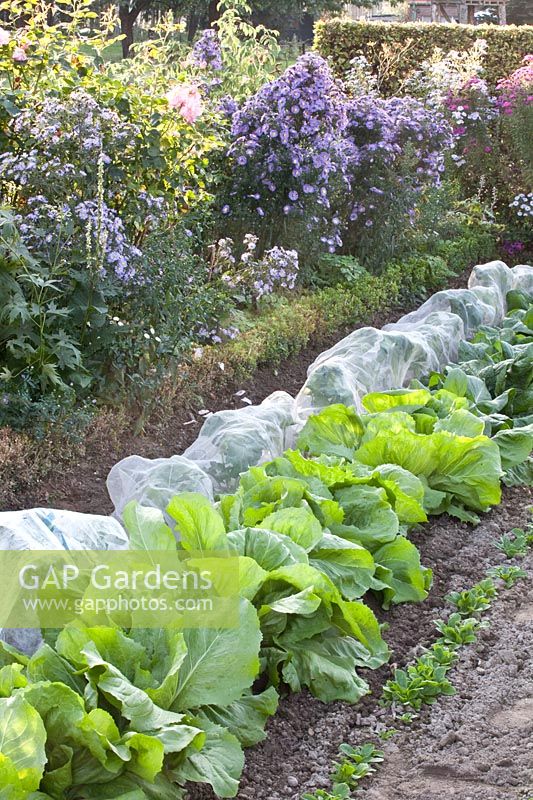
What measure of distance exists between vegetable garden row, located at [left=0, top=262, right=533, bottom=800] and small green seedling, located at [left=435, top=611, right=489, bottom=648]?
0.15 meters

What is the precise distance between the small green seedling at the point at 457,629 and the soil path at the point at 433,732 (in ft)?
0.12

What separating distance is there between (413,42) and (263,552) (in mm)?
11605

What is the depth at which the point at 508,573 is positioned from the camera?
410cm

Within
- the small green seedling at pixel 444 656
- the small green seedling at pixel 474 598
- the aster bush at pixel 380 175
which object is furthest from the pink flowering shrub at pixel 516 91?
the small green seedling at pixel 444 656

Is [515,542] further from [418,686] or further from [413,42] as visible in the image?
[413,42]

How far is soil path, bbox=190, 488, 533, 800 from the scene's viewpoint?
2824 mm

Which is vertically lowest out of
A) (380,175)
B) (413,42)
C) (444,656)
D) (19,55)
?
(444,656)

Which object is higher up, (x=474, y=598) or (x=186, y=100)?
(x=186, y=100)

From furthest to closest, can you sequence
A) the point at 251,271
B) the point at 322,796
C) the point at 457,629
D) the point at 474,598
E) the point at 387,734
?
the point at 251,271
the point at 474,598
the point at 457,629
the point at 387,734
the point at 322,796

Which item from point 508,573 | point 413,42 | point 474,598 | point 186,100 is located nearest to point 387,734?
point 474,598

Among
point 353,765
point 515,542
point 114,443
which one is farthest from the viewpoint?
point 114,443

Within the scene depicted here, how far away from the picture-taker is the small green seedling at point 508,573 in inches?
161

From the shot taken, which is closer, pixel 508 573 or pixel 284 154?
pixel 508 573

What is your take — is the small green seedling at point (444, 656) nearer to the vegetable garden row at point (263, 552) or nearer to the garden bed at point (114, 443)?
the vegetable garden row at point (263, 552)
